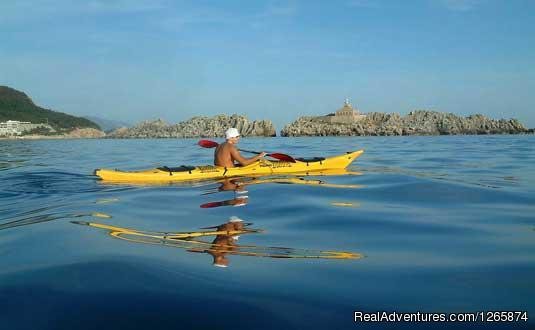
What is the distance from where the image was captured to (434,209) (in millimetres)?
8742

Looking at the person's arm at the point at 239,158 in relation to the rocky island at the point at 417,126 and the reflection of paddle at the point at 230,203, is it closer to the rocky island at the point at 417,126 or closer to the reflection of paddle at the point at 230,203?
the reflection of paddle at the point at 230,203

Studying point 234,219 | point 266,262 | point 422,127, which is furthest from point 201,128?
point 266,262

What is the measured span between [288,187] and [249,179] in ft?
7.16

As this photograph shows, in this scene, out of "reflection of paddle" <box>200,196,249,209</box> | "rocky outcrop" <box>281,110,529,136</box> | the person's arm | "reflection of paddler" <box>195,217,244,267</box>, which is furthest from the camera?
"rocky outcrop" <box>281,110,529,136</box>

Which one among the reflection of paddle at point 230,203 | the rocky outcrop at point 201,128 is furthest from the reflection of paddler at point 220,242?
the rocky outcrop at point 201,128

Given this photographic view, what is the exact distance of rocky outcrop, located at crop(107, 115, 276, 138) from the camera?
13562 centimetres

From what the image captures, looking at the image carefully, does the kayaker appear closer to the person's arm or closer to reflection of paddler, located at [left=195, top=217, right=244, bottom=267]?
the person's arm

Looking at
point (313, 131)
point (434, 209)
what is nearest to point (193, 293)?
point (434, 209)

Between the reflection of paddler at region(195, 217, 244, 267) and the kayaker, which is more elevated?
the kayaker

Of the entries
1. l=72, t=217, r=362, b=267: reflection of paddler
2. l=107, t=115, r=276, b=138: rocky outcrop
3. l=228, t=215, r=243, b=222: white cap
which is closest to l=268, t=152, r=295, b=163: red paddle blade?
l=228, t=215, r=243, b=222: white cap

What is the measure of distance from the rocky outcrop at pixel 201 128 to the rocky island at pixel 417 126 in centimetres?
817

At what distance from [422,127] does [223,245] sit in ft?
403

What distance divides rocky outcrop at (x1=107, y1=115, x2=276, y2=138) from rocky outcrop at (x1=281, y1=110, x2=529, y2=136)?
8146 millimetres

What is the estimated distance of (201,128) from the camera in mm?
150750
